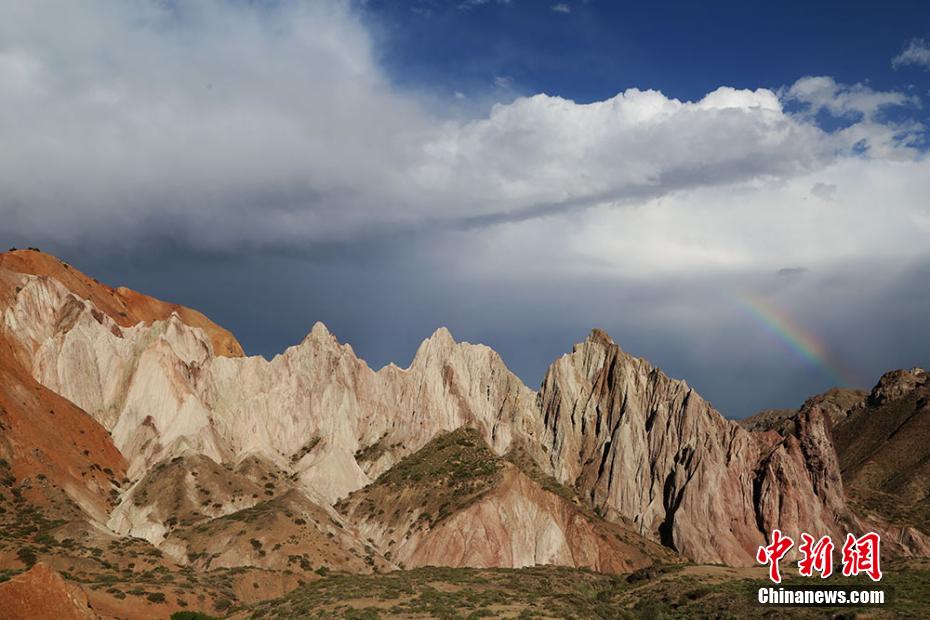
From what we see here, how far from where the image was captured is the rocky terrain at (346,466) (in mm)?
84875

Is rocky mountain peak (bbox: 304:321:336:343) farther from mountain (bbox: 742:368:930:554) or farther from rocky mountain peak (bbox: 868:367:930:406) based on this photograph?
rocky mountain peak (bbox: 868:367:930:406)

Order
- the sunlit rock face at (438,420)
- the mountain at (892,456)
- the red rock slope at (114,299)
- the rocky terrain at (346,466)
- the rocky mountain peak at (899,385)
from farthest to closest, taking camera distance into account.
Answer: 1. the rocky mountain peak at (899,385)
2. the red rock slope at (114,299)
3. the mountain at (892,456)
4. the sunlit rock face at (438,420)
5. the rocky terrain at (346,466)

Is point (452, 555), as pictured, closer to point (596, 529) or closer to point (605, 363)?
point (596, 529)

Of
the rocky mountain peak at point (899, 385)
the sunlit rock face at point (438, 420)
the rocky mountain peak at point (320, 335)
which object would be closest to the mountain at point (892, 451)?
the rocky mountain peak at point (899, 385)

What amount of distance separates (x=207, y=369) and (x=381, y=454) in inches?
1144

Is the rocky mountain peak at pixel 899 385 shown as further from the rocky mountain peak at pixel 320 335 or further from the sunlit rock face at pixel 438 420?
the rocky mountain peak at pixel 320 335

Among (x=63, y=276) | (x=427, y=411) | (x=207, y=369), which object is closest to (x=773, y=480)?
(x=427, y=411)

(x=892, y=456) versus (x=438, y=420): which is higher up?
(x=892, y=456)

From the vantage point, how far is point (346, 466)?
11669cm

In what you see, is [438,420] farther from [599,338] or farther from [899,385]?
[899,385]

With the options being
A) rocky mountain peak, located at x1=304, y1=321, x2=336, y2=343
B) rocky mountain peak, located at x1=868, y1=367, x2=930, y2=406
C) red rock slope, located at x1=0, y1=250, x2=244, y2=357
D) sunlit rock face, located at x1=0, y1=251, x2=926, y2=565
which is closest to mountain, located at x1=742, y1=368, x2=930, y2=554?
rocky mountain peak, located at x1=868, y1=367, x2=930, y2=406

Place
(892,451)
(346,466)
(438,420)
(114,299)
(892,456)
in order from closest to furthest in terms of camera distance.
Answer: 1. (346,466)
2. (438,420)
3. (114,299)
4. (892,456)
5. (892,451)

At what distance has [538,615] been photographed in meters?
56.4

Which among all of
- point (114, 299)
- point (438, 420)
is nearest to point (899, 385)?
point (438, 420)
